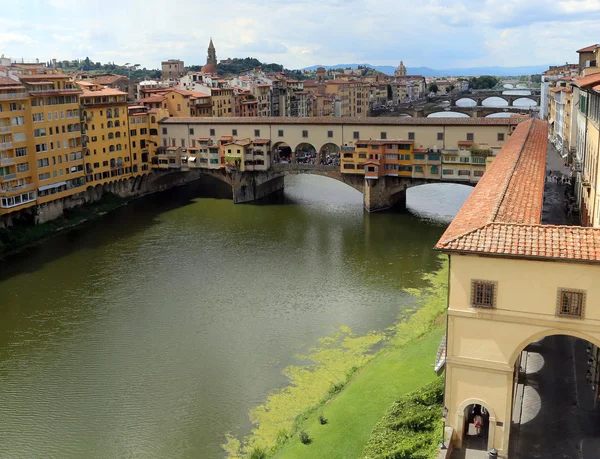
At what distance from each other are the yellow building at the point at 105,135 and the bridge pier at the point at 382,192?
62.9 ft

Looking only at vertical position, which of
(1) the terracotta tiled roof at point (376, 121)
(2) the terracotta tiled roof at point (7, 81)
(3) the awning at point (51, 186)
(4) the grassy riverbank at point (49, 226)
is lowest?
(4) the grassy riverbank at point (49, 226)

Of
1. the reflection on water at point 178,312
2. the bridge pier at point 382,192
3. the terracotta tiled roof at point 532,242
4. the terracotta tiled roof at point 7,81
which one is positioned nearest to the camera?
the terracotta tiled roof at point 532,242

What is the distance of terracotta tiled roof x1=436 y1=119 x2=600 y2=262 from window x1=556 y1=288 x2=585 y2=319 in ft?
2.56

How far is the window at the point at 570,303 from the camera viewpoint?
13.2 m

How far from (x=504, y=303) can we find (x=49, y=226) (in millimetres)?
33404

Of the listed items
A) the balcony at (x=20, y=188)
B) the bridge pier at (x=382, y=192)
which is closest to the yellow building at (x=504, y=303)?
the bridge pier at (x=382, y=192)

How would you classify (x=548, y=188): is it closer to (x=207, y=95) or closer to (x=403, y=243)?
Result: (x=403, y=243)

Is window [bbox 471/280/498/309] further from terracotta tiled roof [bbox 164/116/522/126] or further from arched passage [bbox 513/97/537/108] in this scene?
arched passage [bbox 513/97/537/108]

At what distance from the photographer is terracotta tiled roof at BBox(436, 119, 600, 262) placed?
43.7 ft

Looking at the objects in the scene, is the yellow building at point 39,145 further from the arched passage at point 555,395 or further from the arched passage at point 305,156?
the arched passage at point 555,395

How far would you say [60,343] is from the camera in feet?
79.3

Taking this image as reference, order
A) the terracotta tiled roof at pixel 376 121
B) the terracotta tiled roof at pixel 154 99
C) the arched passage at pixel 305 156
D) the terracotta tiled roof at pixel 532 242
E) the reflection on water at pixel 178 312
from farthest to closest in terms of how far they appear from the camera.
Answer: the arched passage at pixel 305 156 < the terracotta tiled roof at pixel 154 99 < the terracotta tiled roof at pixel 376 121 < the reflection on water at pixel 178 312 < the terracotta tiled roof at pixel 532 242

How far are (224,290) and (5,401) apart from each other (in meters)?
11.4

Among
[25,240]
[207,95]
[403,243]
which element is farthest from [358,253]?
[207,95]
